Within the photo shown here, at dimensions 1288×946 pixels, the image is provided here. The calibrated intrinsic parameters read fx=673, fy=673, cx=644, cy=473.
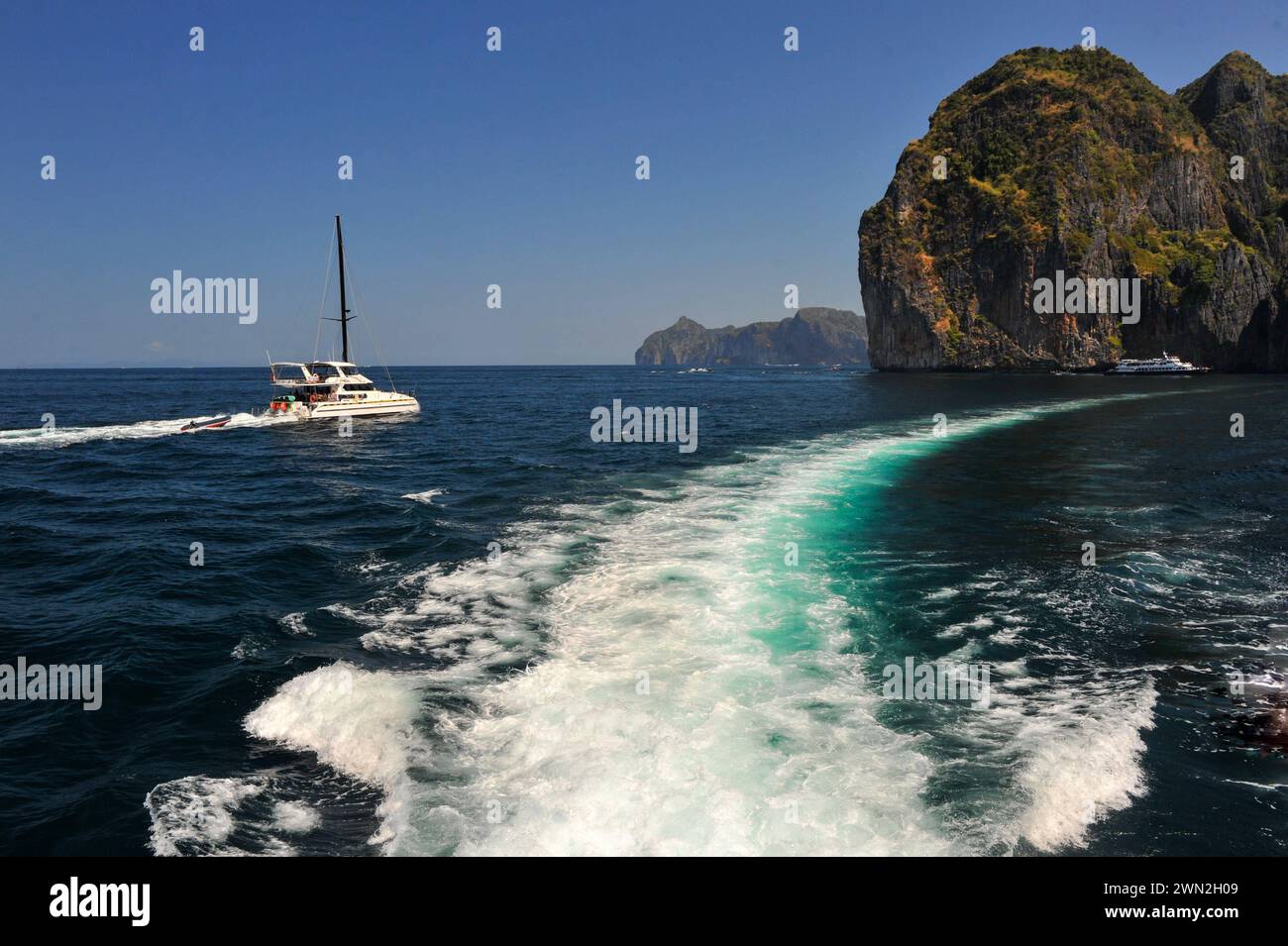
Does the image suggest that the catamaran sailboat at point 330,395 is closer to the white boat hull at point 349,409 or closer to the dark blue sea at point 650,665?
the white boat hull at point 349,409

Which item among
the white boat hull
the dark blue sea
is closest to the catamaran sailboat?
the white boat hull

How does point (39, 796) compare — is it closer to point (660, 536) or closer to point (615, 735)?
point (615, 735)

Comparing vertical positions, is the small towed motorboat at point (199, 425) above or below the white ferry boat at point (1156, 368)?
below

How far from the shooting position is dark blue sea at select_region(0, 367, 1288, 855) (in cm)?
789

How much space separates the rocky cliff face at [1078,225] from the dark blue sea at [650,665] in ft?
395

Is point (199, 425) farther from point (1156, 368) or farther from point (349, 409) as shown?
point (1156, 368)

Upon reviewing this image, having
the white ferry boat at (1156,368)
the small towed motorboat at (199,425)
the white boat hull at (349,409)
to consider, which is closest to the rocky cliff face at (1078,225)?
the white ferry boat at (1156,368)

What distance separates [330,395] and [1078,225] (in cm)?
13732

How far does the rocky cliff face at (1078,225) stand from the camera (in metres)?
127

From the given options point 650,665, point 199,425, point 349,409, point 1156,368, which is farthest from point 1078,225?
point 650,665

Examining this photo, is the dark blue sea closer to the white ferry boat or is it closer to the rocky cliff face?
the white ferry boat
